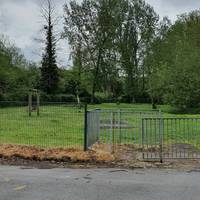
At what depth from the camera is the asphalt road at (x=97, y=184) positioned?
26.7 feet

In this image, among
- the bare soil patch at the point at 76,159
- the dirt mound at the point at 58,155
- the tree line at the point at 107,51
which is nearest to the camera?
the bare soil patch at the point at 76,159

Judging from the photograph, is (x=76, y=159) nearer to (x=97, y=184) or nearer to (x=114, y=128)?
(x=97, y=184)

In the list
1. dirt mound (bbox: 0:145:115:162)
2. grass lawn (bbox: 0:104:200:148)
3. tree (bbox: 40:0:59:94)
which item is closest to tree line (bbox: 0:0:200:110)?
tree (bbox: 40:0:59:94)

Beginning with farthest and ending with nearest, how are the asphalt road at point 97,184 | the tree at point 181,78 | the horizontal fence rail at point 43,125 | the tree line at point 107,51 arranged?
the tree line at point 107,51, the tree at point 181,78, the horizontal fence rail at point 43,125, the asphalt road at point 97,184

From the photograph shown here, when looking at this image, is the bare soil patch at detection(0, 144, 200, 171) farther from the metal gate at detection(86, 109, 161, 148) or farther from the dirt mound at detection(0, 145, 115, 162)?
the metal gate at detection(86, 109, 161, 148)

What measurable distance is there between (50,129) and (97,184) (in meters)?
11.4

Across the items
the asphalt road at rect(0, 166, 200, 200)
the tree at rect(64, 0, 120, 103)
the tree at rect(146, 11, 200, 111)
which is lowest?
the asphalt road at rect(0, 166, 200, 200)

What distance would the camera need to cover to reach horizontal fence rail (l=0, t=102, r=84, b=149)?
57.5 feet

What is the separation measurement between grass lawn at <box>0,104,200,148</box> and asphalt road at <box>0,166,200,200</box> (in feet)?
20.1

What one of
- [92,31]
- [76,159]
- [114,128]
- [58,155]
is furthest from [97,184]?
[92,31]

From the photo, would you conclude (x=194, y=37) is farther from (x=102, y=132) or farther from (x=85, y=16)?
(x=102, y=132)

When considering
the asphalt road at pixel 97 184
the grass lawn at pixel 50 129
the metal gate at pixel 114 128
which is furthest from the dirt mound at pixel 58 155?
the grass lawn at pixel 50 129

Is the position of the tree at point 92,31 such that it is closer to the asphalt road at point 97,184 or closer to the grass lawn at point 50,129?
the grass lawn at point 50,129

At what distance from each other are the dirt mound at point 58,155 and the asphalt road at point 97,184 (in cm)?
121
